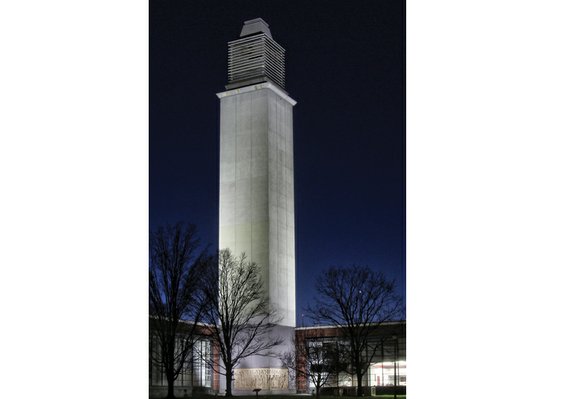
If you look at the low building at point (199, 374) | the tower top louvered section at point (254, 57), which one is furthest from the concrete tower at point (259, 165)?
the low building at point (199, 374)

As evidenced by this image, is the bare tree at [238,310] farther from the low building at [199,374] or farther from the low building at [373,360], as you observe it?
the low building at [373,360]

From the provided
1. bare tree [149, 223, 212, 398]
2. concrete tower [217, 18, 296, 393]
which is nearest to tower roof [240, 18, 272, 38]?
concrete tower [217, 18, 296, 393]

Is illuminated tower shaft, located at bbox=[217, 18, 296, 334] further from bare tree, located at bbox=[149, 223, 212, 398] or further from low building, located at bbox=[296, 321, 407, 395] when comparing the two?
bare tree, located at bbox=[149, 223, 212, 398]

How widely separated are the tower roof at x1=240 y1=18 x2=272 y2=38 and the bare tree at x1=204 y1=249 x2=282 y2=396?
699 cm

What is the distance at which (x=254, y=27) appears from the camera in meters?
23.2

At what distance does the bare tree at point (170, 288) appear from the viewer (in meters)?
11.8

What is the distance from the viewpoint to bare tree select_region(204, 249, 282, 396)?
17.2 m

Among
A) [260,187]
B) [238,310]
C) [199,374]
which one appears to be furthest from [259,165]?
[199,374]

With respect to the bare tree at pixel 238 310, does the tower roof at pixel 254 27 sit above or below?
above

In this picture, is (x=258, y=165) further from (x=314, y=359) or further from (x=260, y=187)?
(x=314, y=359)
